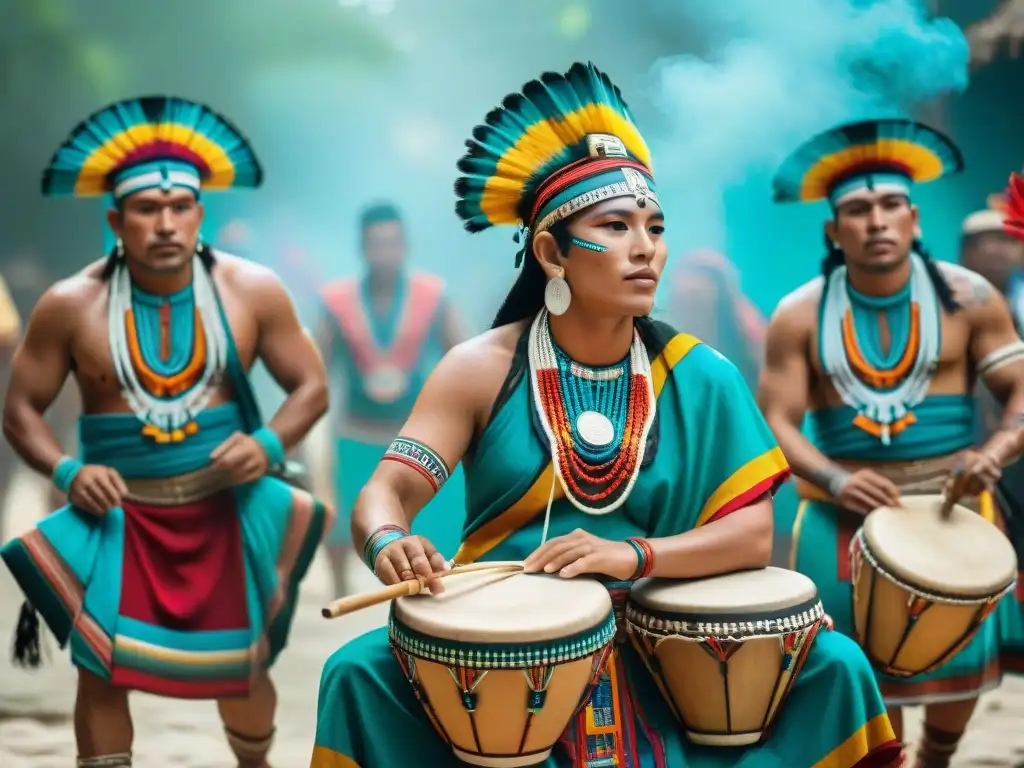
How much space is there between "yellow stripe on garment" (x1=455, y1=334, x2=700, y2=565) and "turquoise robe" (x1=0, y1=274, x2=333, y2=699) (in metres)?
1.40

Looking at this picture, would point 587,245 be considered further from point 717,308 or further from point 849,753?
point 717,308

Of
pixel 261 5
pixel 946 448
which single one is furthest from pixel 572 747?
pixel 261 5

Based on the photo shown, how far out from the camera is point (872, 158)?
382 cm

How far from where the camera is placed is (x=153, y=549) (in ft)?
12.4

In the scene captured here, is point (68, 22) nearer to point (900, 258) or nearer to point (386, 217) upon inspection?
point (386, 217)

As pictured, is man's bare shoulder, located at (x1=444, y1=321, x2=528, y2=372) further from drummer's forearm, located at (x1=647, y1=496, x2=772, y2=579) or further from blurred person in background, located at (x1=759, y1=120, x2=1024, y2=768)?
blurred person in background, located at (x1=759, y1=120, x2=1024, y2=768)

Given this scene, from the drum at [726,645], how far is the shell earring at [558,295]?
24.4 inches

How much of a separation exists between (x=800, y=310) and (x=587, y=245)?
1.51 metres

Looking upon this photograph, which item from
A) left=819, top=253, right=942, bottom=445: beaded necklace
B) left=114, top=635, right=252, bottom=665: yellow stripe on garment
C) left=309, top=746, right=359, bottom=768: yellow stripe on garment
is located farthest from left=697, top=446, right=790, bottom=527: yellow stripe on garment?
left=114, top=635, right=252, bottom=665: yellow stripe on garment

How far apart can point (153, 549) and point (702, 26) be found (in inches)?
156

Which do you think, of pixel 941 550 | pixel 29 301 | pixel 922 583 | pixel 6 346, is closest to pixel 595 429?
pixel 922 583

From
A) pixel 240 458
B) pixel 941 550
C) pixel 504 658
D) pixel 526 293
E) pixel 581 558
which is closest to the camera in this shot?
pixel 504 658

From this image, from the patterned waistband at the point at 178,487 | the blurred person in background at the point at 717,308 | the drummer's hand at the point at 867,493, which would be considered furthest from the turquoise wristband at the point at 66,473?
the blurred person in background at the point at 717,308

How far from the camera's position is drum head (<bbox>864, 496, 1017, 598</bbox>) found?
3076mm
